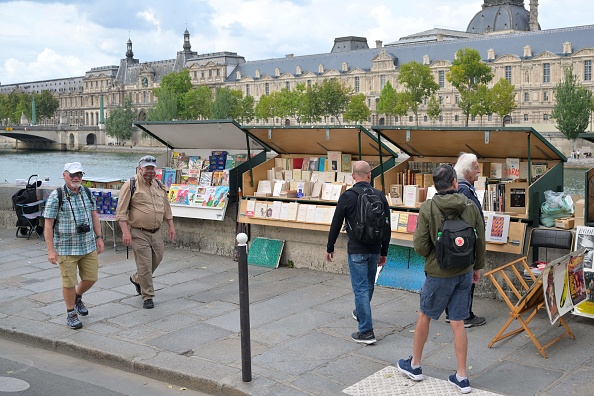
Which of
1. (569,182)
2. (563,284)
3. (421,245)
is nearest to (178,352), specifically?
(421,245)

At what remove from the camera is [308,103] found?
9169 cm

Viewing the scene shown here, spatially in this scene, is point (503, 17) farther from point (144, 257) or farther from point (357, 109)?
point (144, 257)

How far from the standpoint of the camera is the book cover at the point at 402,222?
8.06 m

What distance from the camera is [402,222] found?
8.09 meters

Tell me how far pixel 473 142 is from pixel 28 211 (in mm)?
7409

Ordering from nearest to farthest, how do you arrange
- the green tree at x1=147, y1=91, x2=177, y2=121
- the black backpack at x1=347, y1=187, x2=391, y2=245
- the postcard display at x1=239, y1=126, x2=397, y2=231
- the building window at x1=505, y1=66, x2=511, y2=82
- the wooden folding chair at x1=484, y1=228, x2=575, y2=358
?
the wooden folding chair at x1=484, y1=228, x2=575, y2=358 < the black backpack at x1=347, y1=187, x2=391, y2=245 < the postcard display at x1=239, y1=126, x2=397, y2=231 < the building window at x1=505, y1=66, x2=511, y2=82 < the green tree at x1=147, y1=91, x2=177, y2=121

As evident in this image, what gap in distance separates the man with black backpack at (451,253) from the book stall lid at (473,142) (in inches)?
97.6

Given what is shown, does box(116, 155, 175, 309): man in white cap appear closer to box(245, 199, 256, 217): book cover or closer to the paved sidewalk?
the paved sidewalk

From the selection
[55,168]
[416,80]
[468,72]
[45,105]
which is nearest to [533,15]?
[416,80]

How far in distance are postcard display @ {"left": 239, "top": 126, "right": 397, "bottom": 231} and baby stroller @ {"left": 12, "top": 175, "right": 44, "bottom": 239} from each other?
4.14 m

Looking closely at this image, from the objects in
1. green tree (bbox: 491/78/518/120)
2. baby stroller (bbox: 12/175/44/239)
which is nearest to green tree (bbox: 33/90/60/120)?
green tree (bbox: 491/78/518/120)

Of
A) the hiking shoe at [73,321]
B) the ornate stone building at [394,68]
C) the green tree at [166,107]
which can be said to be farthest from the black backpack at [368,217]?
the green tree at [166,107]

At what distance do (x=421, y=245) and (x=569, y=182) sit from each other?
3520 centimetres

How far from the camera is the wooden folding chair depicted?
18.6 feet
